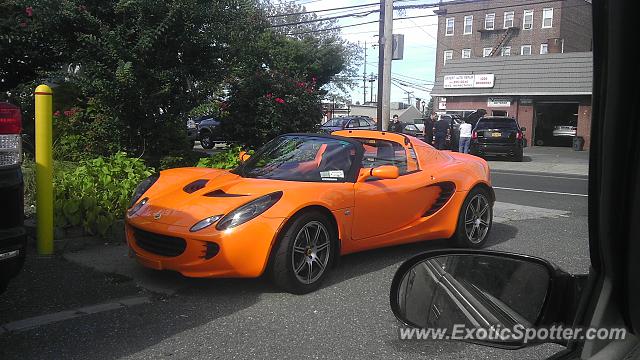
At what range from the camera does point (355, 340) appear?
11.8ft

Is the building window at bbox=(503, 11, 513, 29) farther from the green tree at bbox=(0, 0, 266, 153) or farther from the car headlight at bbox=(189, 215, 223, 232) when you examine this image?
the car headlight at bbox=(189, 215, 223, 232)

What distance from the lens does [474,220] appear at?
6.06m

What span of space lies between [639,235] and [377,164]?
456 cm

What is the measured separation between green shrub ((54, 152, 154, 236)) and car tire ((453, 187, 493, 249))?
12.2 ft

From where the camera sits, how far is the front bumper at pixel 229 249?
412cm

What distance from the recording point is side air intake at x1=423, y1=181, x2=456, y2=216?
5.64 metres

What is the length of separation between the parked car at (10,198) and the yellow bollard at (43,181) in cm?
181

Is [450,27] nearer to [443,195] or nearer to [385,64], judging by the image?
[385,64]

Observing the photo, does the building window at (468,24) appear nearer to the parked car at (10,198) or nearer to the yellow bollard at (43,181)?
the yellow bollard at (43,181)

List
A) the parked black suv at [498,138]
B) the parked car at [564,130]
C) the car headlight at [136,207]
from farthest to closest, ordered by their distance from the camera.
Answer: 1. the parked car at [564,130]
2. the parked black suv at [498,138]
3. the car headlight at [136,207]

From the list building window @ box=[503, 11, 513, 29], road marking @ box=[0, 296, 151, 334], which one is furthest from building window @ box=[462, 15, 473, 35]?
road marking @ box=[0, 296, 151, 334]

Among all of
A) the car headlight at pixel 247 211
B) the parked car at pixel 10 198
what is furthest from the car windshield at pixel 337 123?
the parked car at pixel 10 198

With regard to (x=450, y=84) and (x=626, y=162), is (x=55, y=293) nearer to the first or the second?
(x=626, y=162)

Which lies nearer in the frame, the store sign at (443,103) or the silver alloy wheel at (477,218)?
the silver alloy wheel at (477,218)
